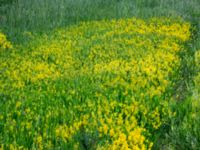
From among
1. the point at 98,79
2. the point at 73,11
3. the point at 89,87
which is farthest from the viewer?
the point at 73,11

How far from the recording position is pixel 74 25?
15.2 meters

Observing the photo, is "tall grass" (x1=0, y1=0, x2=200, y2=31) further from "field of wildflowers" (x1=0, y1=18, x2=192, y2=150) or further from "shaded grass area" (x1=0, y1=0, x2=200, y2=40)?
"field of wildflowers" (x1=0, y1=18, x2=192, y2=150)

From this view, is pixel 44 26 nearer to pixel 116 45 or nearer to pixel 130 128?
pixel 116 45

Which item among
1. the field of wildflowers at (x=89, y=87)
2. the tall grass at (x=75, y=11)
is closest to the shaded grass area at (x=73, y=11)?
the tall grass at (x=75, y=11)

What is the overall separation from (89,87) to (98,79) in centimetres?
60

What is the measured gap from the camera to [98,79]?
967 cm

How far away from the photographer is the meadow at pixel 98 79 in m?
7.15

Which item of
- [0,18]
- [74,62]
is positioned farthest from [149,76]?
[0,18]

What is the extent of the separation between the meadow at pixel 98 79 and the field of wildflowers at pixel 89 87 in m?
0.02

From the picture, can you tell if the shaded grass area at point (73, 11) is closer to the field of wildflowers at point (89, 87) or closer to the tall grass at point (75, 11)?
the tall grass at point (75, 11)

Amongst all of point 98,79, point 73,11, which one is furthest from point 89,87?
point 73,11

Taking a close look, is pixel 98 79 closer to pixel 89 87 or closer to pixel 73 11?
pixel 89 87

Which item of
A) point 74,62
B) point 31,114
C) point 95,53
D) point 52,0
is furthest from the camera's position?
point 52,0

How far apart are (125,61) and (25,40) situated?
3.62 meters
